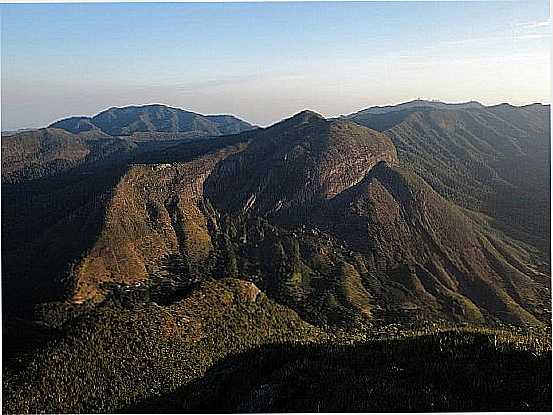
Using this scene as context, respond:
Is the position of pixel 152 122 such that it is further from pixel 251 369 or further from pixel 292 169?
pixel 251 369

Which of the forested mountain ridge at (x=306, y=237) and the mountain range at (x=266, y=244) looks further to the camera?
the forested mountain ridge at (x=306, y=237)

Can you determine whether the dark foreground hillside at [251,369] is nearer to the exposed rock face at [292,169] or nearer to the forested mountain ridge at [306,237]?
the forested mountain ridge at [306,237]

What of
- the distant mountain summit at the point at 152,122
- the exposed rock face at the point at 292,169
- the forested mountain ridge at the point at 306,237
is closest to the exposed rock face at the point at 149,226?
the forested mountain ridge at the point at 306,237

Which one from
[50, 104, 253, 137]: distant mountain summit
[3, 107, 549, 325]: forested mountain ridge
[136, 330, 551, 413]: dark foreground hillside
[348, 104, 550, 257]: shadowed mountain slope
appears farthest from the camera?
[50, 104, 253, 137]: distant mountain summit

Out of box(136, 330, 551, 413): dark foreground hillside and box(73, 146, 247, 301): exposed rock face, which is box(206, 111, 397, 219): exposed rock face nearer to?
box(73, 146, 247, 301): exposed rock face

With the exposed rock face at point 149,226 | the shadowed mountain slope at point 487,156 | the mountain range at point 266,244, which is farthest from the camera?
the shadowed mountain slope at point 487,156

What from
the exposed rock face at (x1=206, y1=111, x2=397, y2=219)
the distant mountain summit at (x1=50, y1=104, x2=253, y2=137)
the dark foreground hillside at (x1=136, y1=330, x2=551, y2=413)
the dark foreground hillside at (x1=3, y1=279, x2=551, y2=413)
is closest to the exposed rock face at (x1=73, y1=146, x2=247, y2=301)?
the exposed rock face at (x1=206, y1=111, x2=397, y2=219)
